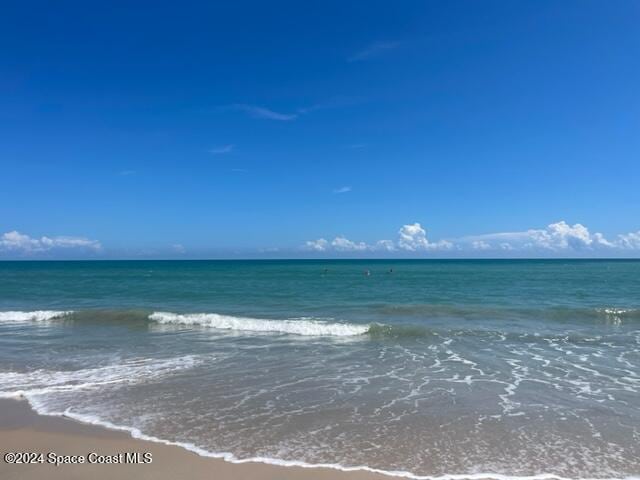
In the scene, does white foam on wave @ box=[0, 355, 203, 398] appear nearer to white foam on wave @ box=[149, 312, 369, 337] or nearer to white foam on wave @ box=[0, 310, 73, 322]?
white foam on wave @ box=[149, 312, 369, 337]

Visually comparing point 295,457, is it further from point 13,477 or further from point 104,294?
point 104,294

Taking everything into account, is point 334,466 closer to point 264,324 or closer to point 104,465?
point 104,465

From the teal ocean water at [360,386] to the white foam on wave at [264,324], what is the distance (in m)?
0.12

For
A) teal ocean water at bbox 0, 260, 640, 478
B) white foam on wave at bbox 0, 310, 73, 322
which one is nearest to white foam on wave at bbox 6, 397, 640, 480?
teal ocean water at bbox 0, 260, 640, 478

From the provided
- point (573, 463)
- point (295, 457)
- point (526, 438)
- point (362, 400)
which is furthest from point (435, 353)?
point (295, 457)

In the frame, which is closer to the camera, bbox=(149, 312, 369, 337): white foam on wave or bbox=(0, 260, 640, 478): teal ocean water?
bbox=(0, 260, 640, 478): teal ocean water

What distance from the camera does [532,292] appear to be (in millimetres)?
37625

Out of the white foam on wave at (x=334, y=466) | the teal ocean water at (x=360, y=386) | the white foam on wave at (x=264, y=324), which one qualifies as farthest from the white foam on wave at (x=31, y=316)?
the white foam on wave at (x=334, y=466)

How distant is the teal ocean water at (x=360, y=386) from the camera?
23.5 ft

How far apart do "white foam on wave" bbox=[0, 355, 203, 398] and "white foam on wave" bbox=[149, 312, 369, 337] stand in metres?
7.01

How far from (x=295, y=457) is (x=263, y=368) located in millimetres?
6371

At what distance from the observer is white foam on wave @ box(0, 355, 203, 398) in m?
10.5

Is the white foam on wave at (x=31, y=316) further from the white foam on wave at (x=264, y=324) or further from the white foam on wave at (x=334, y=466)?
the white foam on wave at (x=334, y=466)

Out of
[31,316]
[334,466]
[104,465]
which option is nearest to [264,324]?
[31,316]
